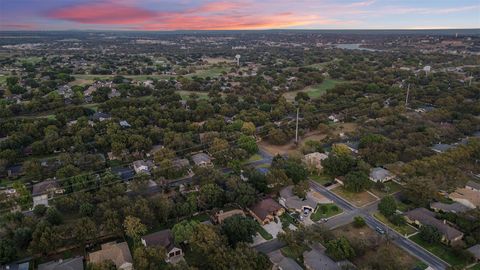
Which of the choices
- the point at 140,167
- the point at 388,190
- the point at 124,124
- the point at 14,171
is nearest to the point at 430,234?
the point at 388,190

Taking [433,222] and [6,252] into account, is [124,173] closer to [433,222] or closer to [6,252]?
[6,252]

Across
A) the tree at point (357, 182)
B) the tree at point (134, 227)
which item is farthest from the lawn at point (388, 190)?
the tree at point (134, 227)

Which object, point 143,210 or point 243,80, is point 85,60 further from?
point 143,210

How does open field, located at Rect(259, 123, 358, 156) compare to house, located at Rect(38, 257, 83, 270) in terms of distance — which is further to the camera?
open field, located at Rect(259, 123, 358, 156)

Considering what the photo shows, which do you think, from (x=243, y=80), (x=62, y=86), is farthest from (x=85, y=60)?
(x=243, y=80)

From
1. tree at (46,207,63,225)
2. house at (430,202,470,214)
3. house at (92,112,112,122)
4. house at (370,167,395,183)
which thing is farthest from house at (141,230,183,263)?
house at (92,112,112,122)

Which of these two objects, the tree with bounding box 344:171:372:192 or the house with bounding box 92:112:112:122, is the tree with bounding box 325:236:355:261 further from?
the house with bounding box 92:112:112:122

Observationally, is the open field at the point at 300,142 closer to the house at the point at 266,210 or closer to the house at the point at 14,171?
the house at the point at 266,210
